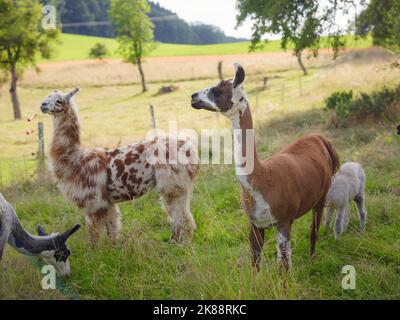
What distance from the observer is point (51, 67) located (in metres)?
45.3

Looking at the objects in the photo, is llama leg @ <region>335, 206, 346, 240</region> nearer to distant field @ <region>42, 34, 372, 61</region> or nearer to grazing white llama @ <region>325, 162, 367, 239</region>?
grazing white llama @ <region>325, 162, 367, 239</region>

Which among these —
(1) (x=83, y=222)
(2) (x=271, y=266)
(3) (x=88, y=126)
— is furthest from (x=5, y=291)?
(3) (x=88, y=126)

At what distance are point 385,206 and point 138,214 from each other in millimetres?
3689

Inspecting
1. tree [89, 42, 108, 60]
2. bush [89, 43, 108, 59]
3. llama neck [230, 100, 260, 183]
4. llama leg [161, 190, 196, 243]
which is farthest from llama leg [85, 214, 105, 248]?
bush [89, 43, 108, 59]

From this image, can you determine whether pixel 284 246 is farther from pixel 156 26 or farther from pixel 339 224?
pixel 156 26

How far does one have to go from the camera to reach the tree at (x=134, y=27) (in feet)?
118

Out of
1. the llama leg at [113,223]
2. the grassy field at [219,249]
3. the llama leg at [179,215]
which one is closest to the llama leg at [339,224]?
the grassy field at [219,249]

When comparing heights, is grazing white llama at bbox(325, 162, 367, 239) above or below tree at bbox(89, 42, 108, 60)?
below

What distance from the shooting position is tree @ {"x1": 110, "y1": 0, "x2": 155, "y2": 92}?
35906mm

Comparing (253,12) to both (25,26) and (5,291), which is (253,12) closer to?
(5,291)

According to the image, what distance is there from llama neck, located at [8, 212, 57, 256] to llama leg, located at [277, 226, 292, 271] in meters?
2.37

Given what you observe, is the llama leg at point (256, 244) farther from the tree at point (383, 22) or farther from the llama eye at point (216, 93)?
the tree at point (383, 22)

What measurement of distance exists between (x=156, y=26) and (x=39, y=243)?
5092 centimetres
